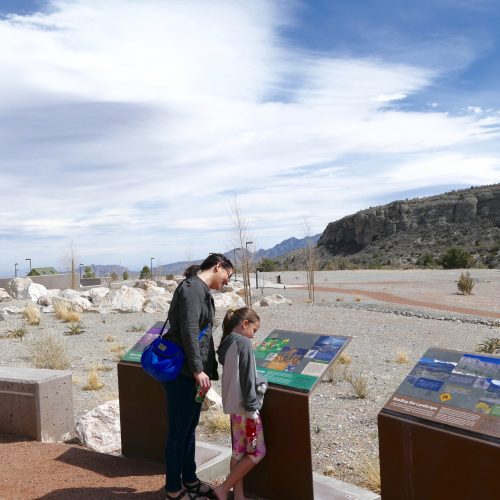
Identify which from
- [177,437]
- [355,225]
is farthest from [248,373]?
[355,225]

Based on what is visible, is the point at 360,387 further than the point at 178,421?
Yes

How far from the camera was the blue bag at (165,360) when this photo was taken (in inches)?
150

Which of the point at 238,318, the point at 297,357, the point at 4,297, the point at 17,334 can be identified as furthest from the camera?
the point at 4,297

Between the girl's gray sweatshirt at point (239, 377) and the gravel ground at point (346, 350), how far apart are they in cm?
177

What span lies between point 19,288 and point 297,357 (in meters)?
23.4

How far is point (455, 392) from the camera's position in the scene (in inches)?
130

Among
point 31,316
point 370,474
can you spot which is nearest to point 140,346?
point 370,474

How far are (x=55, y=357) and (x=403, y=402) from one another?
7.87 m

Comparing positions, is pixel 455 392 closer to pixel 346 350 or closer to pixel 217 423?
pixel 217 423

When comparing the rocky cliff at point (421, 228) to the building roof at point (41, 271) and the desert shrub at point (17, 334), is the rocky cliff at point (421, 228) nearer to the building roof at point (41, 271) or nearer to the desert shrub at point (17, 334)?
the building roof at point (41, 271)

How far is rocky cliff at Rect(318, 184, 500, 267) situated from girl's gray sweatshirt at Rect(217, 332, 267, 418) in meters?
56.0

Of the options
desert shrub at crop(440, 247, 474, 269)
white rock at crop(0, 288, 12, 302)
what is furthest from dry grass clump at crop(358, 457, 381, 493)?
desert shrub at crop(440, 247, 474, 269)

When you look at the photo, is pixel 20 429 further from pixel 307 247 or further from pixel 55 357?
pixel 307 247

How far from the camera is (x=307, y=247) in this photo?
2266 cm
